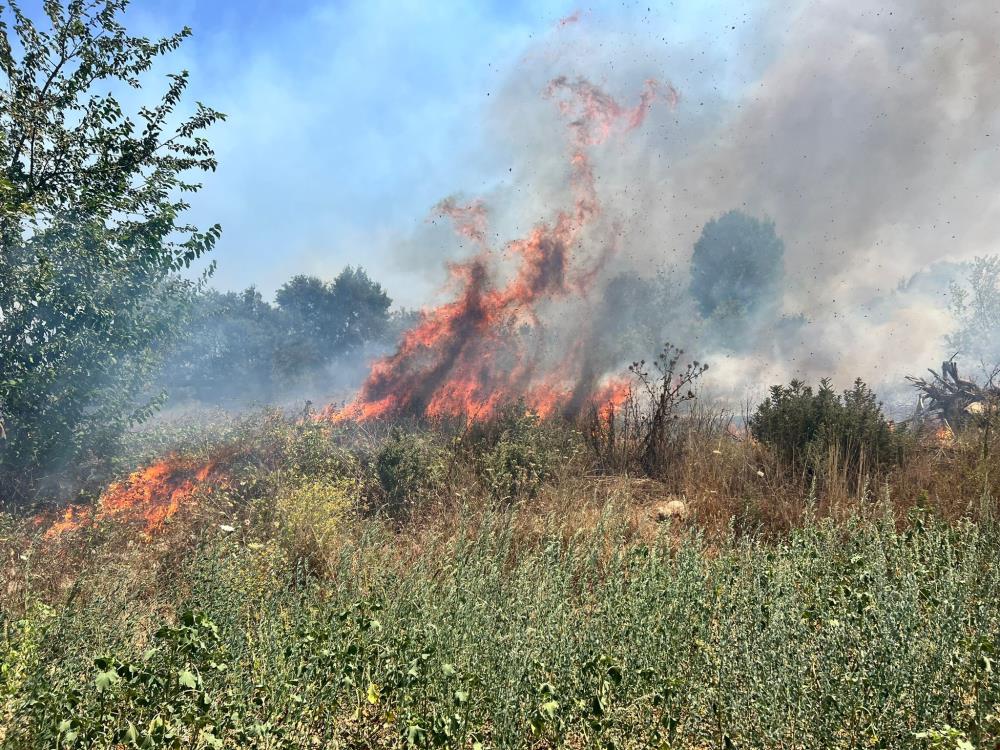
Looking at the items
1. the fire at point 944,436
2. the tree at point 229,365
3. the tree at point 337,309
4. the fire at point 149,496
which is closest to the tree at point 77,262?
the fire at point 149,496

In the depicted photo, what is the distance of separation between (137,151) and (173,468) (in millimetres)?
5498

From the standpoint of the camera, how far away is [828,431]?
24.6 ft

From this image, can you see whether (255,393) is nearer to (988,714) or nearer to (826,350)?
(826,350)

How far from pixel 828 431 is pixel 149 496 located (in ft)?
35.0

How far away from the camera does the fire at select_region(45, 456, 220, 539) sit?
23.2 feet

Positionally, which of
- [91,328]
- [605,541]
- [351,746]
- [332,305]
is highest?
[332,305]

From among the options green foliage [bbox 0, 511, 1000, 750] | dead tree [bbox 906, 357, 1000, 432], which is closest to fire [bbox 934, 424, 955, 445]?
dead tree [bbox 906, 357, 1000, 432]

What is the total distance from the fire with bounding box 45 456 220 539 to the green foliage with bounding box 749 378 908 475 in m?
8.31

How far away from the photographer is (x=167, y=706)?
258 centimetres

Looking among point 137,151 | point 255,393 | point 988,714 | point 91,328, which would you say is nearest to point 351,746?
point 988,714

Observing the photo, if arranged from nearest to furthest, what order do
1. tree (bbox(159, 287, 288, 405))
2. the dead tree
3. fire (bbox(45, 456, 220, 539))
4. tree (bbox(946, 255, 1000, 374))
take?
fire (bbox(45, 456, 220, 539)), the dead tree, tree (bbox(946, 255, 1000, 374)), tree (bbox(159, 287, 288, 405))

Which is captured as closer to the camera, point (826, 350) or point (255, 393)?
point (826, 350)

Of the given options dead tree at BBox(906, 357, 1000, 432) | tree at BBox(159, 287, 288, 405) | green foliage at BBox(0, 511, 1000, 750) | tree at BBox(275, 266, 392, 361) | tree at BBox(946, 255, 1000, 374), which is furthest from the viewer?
tree at BBox(275, 266, 392, 361)

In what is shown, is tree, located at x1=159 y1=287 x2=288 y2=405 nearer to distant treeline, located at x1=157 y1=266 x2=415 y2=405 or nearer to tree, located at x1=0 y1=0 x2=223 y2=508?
distant treeline, located at x1=157 y1=266 x2=415 y2=405
